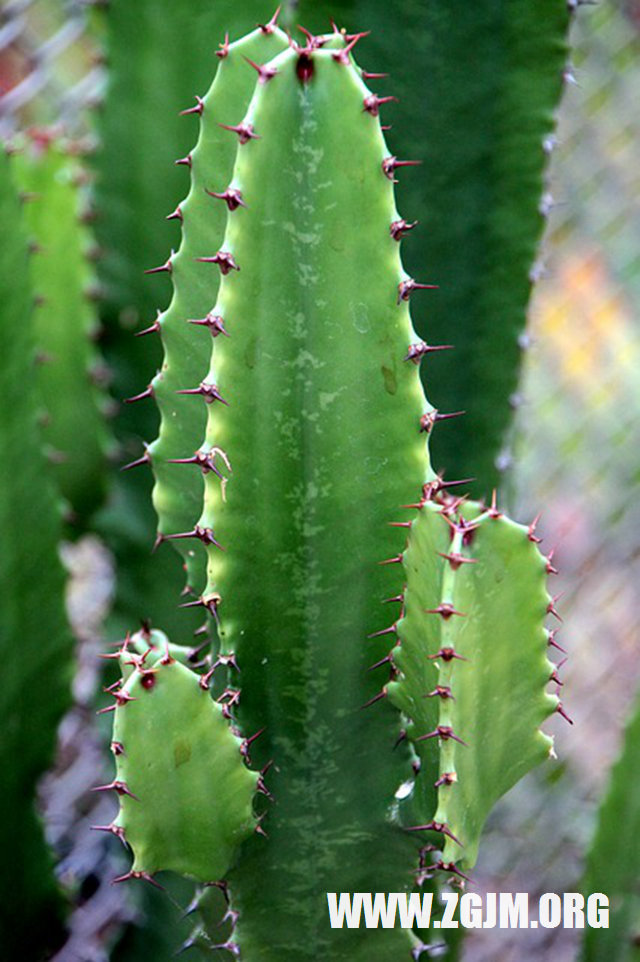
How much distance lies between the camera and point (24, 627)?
1380mm

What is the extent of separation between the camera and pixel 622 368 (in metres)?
3.55

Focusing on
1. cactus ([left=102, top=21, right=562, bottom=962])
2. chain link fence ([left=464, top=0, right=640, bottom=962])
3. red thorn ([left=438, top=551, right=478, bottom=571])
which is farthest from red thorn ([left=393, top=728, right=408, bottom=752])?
chain link fence ([left=464, top=0, right=640, bottom=962])

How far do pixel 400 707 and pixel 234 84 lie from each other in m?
0.56

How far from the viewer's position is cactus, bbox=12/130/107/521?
5.19ft

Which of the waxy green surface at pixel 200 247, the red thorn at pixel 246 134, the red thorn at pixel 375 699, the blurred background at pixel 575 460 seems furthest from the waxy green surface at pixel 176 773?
the blurred background at pixel 575 460

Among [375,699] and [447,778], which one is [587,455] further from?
[447,778]

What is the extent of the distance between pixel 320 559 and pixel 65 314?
74 cm

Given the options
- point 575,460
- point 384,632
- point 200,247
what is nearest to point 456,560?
point 384,632

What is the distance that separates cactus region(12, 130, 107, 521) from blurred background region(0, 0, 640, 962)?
420mm

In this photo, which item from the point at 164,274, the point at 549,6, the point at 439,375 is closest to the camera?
the point at 549,6

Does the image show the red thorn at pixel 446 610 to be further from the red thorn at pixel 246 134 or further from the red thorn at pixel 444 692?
the red thorn at pixel 246 134

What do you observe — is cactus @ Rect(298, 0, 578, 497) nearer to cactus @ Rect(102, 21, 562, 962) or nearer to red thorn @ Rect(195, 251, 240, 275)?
cactus @ Rect(102, 21, 562, 962)

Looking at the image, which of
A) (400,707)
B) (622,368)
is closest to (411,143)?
(400,707)

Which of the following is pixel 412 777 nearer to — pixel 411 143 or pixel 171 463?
pixel 171 463
